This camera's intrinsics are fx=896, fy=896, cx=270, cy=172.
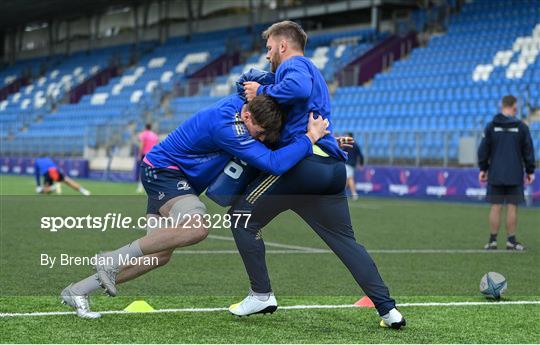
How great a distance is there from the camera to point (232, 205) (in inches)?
246

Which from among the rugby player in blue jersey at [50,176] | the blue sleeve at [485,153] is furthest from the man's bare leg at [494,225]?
the rugby player in blue jersey at [50,176]

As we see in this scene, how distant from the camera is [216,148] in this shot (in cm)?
612

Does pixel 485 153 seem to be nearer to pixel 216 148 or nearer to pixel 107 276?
pixel 216 148

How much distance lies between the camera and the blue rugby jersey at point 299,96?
5.84 metres

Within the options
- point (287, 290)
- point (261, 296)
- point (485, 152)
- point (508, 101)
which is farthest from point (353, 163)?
point (261, 296)

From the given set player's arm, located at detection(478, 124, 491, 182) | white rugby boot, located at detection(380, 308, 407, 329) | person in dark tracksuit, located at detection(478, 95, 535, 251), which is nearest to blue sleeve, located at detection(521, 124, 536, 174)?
person in dark tracksuit, located at detection(478, 95, 535, 251)

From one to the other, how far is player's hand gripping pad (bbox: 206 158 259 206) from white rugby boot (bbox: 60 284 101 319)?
3.71ft

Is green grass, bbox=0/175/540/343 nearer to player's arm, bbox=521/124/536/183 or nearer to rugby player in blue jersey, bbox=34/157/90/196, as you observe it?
player's arm, bbox=521/124/536/183

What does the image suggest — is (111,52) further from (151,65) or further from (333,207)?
(333,207)

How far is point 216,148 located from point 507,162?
6775 mm

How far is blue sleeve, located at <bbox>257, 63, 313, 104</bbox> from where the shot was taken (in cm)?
582

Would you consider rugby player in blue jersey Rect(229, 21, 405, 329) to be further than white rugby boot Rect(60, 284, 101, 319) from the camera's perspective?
No

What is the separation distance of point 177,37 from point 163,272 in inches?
1674

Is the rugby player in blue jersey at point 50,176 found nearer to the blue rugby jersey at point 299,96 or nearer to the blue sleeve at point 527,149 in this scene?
the blue sleeve at point 527,149
